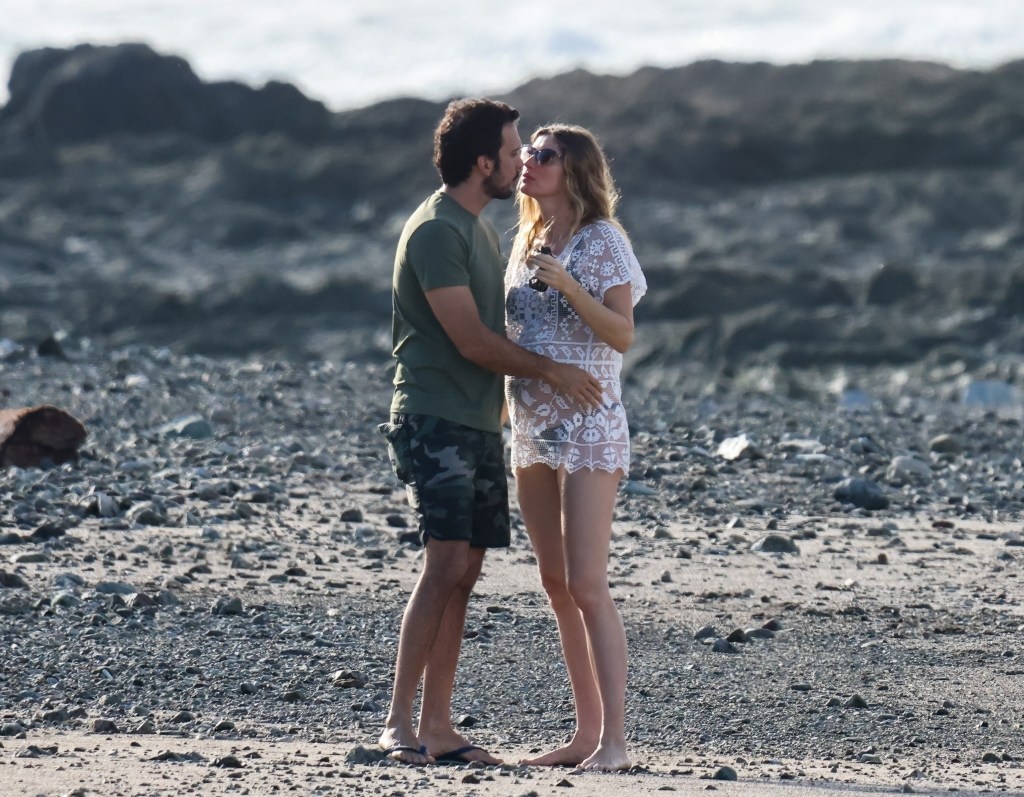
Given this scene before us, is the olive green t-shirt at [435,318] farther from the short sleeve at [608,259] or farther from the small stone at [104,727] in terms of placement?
the small stone at [104,727]

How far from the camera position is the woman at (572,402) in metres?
4.46

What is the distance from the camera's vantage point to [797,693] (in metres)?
5.62

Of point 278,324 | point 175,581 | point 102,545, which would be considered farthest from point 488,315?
point 278,324

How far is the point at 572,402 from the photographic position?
14.8 feet

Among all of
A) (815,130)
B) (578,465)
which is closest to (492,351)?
(578,465)

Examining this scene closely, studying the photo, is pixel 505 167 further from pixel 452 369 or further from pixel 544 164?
pixel 452 369

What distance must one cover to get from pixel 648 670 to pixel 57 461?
5108mm

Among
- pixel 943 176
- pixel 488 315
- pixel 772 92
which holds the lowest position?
pixel 488 315

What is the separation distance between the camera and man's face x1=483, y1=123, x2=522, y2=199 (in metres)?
4.46

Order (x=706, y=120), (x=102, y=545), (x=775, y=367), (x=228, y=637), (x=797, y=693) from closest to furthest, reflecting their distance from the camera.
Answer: (x=797, y=693)
(x=228, y=637)
(x=102, y=545)
(x=775, y=367)
(x=706, y=120)

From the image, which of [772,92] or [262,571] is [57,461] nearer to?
[262,571]

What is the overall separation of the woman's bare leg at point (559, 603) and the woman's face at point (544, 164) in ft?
2.58

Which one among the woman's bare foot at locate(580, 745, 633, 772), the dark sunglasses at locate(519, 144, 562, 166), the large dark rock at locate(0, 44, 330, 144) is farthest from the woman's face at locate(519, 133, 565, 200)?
the large dark rock at locate(0, 44, 330, 144)

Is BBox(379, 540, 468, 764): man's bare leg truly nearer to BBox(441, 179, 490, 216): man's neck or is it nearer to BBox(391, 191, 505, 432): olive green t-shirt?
BBox(391, 191, 505, 432): olive green t-shirt
